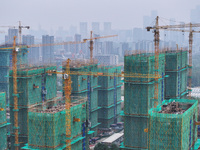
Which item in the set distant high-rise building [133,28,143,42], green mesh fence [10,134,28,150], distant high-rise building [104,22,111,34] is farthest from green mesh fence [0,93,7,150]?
distant high-rise building [133,28,143,42]

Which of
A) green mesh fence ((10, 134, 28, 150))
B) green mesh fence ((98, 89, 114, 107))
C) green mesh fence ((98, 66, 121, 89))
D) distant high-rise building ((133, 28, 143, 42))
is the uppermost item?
distant high-rise building ((133, 28, 143, 42))

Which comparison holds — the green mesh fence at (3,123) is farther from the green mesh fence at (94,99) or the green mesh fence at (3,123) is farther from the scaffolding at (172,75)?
the scaffolding at (172,75)

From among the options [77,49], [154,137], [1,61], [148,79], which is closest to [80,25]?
[77,49]

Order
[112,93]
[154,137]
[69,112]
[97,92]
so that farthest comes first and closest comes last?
[112,93] < [97,92] < [69,112] < [154,137]

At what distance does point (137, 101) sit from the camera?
70.4ft

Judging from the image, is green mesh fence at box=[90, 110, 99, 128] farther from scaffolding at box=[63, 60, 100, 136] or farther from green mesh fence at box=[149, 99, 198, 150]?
green mesh fence at box=[149, 99, 198, 150]

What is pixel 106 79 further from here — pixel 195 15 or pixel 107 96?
pixel 195 15

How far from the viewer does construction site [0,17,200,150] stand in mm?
16969

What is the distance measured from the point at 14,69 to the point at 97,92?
8.12 metres

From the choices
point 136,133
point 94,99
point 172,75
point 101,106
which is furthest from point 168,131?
point 101,106

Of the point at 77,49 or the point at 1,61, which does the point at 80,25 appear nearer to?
the point at 77,49

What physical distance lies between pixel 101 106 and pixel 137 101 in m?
10.2

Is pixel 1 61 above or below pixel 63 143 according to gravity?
above

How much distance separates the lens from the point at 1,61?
108 ft
